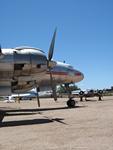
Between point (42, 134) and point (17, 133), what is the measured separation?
1.26m

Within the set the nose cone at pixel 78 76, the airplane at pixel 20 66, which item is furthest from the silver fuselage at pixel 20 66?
the nose cone at pixel 78 76

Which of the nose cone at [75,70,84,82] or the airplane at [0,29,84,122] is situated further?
the nose cone at [75,70,84,82]

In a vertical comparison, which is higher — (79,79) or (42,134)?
(79,79)

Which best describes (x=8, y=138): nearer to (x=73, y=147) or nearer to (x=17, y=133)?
(x=17, y=133)

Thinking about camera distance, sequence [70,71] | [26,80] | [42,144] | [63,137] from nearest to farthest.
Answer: [42,144] → [63,137] → [26,80] → [70,71]

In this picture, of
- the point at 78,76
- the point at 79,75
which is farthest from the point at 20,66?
the point at 79,75

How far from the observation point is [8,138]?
12.5 metres

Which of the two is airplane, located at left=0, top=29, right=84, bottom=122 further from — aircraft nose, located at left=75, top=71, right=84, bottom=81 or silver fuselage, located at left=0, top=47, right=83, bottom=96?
aircraft nose, located at left=75, top=71, right=84, bottom=81

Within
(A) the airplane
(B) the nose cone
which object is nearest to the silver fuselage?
(A) the airplane

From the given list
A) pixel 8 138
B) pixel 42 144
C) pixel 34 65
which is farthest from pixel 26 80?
pixel 42 144

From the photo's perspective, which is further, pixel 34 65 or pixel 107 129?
pixel 34 65

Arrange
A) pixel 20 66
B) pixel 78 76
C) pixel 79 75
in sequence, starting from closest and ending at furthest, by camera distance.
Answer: pixel 20 66 → pixel 78 76 → pixel 79 75

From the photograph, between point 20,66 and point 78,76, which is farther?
point 78,76

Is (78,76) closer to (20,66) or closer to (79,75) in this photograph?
(79,75)
